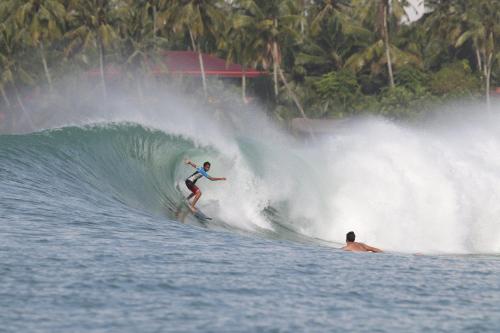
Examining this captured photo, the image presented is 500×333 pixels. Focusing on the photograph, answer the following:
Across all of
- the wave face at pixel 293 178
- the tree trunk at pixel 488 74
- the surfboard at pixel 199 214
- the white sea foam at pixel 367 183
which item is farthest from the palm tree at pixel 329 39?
the surfboard at pixel 199 214

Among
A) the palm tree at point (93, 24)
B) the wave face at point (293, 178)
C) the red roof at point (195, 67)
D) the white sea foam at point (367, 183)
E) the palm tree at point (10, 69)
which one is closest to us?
the wave face at point (293, 178)

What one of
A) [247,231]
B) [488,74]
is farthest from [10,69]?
[247,231]

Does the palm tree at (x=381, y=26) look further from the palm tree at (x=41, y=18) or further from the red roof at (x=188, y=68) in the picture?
the palm tree at (x=41, y=18)

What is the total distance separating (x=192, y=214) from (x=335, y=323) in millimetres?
11101

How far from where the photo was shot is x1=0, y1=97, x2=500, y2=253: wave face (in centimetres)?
2225

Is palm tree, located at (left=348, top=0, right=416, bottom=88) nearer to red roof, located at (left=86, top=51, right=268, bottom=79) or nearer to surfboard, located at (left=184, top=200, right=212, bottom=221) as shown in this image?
red roof, located at (left=86, top=51, right=268, bottom=79)

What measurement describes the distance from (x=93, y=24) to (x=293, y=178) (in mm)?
44073

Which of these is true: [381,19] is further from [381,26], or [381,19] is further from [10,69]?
[10,69]

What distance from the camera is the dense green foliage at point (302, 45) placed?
67.4 m

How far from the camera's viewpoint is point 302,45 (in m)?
74.2

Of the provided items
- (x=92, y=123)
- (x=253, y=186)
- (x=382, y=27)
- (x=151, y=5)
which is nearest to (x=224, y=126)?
(x=92, y=123)

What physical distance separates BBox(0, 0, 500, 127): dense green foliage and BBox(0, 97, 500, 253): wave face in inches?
1350

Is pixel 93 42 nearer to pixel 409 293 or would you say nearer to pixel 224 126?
pixel 224 126

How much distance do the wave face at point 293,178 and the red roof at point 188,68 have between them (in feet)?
160
